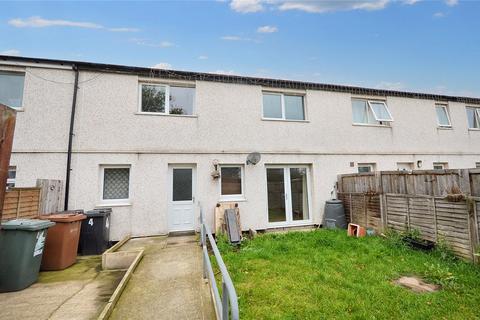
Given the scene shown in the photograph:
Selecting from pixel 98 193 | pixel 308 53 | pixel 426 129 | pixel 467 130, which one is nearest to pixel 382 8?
pixel 308 53

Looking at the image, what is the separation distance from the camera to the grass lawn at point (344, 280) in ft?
10.6

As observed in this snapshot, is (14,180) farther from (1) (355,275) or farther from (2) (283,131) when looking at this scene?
(1) (355,275)

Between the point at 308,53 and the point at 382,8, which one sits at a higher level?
the point at 382,8

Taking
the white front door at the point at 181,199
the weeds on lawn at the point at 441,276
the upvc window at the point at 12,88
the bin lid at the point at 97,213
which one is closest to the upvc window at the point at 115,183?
the bin lid at the point at 97,213

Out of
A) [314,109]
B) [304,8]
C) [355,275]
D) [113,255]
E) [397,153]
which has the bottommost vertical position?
[355,275]

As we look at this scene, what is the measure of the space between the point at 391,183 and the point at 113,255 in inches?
320

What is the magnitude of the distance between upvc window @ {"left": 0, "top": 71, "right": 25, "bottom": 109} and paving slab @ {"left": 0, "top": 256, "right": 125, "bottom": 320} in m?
5.55

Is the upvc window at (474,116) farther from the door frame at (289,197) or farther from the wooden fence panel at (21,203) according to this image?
the wooden fence panel at (21,203)

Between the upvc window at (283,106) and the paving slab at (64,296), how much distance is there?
23.4ft

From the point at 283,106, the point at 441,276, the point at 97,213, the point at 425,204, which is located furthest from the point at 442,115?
the point at 97,213

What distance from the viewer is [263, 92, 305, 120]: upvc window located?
28.8 ft

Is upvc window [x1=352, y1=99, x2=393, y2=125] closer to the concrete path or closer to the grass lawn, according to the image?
the grass lawn

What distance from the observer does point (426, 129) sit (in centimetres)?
1053

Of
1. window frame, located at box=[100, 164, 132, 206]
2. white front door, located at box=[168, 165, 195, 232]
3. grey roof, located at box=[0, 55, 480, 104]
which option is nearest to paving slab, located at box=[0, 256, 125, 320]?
window frame, located at box=[100, 164, 132, 206]
